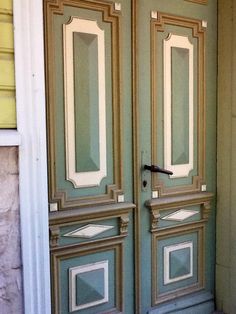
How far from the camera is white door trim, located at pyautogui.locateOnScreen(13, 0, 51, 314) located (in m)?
1.78

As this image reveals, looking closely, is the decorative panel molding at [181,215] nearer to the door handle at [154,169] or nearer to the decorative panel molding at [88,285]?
the door handle at [154,169]

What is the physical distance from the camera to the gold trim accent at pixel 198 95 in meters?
2.49

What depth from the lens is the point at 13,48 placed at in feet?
5.79

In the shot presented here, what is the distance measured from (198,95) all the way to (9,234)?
1.53 meters

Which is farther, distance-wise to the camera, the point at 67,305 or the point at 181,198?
the point at 181,198

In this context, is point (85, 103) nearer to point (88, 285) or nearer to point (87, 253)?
point (87, 253)

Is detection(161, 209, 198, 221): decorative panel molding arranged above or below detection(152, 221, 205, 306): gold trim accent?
above

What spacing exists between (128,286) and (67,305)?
41 centimetres

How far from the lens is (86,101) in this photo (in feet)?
7.29

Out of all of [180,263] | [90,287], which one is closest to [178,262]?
[180,263]

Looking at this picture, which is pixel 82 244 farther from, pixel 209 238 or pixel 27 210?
pixel 209 238

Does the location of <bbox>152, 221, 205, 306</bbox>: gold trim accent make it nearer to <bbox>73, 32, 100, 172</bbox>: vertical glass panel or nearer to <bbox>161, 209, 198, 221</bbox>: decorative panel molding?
<bbox>161, 209, 198, 221</bbox>: decorative panel molding

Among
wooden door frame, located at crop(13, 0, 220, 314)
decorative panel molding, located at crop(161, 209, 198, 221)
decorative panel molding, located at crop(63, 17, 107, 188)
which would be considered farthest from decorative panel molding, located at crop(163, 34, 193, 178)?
wooden door frame, located at crop(13, 0, 220, 314)

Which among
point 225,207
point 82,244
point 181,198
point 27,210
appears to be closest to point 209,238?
point 225,207
